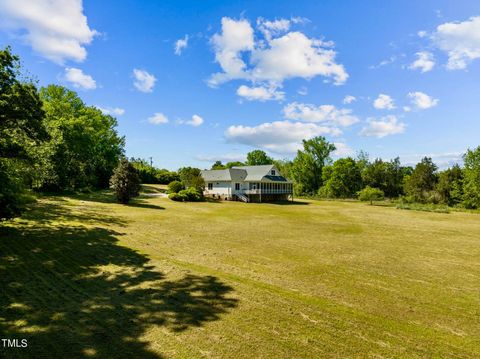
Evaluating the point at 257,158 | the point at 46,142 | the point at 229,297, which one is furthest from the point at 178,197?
the point at 257,158

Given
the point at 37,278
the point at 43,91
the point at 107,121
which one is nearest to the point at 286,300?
the point at 37,278

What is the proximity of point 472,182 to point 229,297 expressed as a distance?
53.0 m

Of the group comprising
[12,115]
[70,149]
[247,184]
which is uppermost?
[70,149]

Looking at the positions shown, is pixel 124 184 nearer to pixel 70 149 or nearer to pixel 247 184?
pixel 70 149

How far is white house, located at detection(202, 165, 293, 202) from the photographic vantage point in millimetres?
A: 45188

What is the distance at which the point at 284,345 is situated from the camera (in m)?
5.36

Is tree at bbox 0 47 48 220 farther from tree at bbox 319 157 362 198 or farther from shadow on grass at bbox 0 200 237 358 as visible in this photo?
tree at bbox 319 157 362 198

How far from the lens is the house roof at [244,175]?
45784 mm

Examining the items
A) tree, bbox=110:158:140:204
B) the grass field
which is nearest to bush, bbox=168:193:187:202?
tree, bbox=110:158:140:204

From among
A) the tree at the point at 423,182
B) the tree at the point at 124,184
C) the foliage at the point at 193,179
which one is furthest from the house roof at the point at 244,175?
the tree at the point at 423,182

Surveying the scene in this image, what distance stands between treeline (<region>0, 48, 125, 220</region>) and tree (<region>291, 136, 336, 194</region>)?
4357cm

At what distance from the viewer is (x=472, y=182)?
146 feet

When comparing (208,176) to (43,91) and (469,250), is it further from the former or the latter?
(469,250)

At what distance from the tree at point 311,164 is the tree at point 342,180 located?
6103mm
